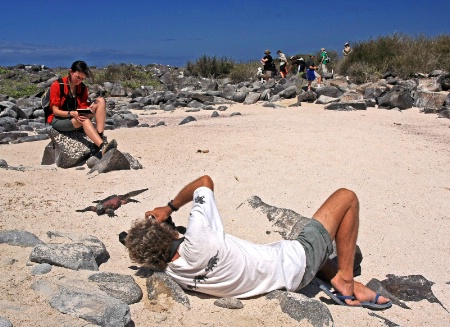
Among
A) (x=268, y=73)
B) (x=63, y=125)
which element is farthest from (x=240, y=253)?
(x=268, y=73)

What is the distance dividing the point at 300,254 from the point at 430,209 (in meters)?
2.72

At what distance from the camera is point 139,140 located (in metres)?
9.02

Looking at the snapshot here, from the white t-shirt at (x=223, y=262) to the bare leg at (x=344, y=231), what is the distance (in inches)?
13.2

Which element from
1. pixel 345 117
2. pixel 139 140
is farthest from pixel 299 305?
pixel 345 117

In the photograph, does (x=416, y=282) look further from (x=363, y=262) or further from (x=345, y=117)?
(x=345, y=117)

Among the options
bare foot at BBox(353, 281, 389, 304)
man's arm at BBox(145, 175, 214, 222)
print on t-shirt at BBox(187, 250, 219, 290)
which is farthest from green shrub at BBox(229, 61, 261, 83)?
print on t-shirt at BBox(187, 250, 219, 290)

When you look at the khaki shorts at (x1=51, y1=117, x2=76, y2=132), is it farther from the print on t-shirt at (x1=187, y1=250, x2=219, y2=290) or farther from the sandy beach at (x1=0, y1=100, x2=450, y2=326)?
the print on t-shirt at (x1=187, y1=250, x2=219, y2=290)

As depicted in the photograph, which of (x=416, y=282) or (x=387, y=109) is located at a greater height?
(x=387, y=109)

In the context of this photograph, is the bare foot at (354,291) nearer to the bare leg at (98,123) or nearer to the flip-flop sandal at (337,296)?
the flip-flop sandal at (337,296)

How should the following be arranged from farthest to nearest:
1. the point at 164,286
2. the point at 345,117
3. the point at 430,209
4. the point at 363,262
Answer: the point at 345,117
the point at 430,209
the point at 363,262
the point at 164,286

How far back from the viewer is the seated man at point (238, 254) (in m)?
3.59

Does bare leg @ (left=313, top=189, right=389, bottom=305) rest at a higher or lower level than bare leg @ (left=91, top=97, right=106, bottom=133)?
lower

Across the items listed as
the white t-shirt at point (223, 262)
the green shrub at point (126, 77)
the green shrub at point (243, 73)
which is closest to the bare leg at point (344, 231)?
the white t-shirt at point (223, 262)

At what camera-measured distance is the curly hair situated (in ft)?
12.0
